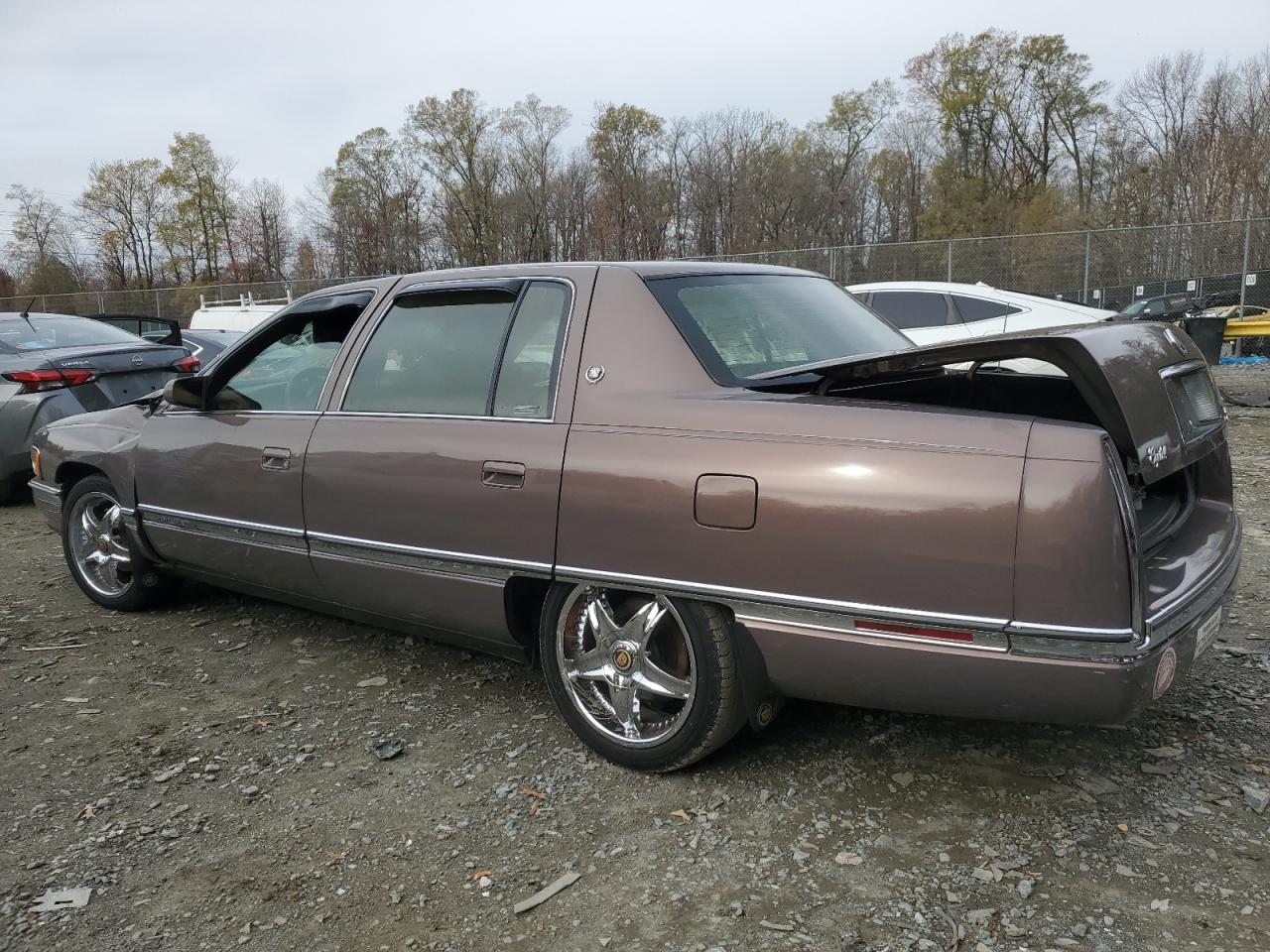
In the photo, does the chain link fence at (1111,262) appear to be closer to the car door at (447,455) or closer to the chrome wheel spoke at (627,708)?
the car door at (447,455)

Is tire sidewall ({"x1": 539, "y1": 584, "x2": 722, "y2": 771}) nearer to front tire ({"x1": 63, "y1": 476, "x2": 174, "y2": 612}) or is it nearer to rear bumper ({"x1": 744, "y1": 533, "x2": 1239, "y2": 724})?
rear bumper ({"x1": 744, "y1": 533, "x2": 1239, "y2": 724})

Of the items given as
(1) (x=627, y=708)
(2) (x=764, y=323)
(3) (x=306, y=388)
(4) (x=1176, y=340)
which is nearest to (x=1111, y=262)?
(4) (x=1176, y=340)

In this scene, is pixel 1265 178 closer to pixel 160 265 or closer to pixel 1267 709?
pixel 1267 709

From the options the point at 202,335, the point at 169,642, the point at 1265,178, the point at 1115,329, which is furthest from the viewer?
the point at 1265,178

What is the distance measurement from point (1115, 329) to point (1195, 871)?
1.42m

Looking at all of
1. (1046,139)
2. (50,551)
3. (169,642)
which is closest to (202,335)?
(50,551)

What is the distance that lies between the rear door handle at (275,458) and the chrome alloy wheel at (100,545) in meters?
1.36

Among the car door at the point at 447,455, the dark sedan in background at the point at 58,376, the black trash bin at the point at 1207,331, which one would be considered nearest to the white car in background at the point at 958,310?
the black trash bin at the point at 1207,331

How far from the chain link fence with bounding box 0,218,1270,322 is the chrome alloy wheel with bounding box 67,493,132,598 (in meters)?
15.5

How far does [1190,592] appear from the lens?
2.47 m

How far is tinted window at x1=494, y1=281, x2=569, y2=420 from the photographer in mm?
3068

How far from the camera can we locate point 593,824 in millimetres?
2693

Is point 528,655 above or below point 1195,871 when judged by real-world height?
above

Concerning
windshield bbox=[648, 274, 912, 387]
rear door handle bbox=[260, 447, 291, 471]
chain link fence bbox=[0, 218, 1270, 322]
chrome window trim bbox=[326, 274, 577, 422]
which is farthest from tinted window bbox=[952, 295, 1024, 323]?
chain link fence bbox=[0, 218, 1270, 322]
